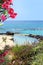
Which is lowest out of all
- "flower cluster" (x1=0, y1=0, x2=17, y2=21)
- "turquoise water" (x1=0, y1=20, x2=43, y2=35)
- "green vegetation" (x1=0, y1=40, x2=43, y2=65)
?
"turquoise water" (x1=0, y1=20, x2=43, y2=35)

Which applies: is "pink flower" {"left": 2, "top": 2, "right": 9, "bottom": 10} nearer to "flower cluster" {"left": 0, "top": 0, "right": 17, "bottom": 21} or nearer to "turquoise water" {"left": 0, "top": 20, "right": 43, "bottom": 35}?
"flower cluster" {"left": 0, "top": 0, "right": 17, "bottom": 21}

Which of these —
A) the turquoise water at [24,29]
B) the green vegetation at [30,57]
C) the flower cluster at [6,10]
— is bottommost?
the turquoise water at [24,29]

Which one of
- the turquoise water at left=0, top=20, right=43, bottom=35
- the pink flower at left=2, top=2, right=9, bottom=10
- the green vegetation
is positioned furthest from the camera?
the turquoise water at left=0, top=20, right=43, bottom=35

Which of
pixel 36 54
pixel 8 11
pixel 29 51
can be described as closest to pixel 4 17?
pixel 8 11

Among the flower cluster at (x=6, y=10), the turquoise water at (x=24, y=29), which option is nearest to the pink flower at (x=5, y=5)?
the flower cluster at (x=6, y=10)

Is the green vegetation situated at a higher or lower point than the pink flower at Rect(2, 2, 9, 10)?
lower

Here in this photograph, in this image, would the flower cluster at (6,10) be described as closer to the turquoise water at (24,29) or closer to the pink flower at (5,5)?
the pink flower at (5,5)

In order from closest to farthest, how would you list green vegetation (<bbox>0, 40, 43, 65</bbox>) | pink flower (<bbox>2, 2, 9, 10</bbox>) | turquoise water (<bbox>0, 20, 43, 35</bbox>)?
pink flower (<bbox>2, 2, 9, 10</bbox>), green vegetation (<bbox>0, 40, 43, 65</bbox>), turquoise water (<bbox>0, 20, 43, 35</bbox>)

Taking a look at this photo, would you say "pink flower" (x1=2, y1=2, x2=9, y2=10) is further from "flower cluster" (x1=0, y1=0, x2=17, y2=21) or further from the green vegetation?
the green vegetation

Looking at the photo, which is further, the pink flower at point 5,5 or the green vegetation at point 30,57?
the green vegetation at point 30,57

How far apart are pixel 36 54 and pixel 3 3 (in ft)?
15.5

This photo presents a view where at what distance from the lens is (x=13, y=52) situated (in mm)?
10492

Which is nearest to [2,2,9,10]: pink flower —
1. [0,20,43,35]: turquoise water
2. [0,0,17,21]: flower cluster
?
[0,0,17,21]: flower cluster

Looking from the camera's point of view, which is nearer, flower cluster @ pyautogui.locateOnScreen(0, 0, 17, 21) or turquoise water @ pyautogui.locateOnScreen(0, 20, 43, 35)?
flower cluster @ pyautogui.locateOnScreen(0, 0, 17, 21)
